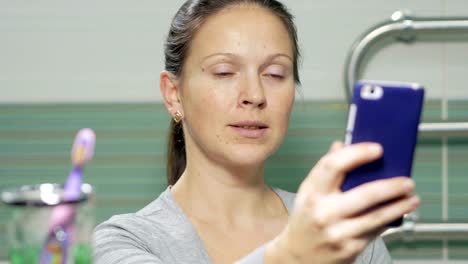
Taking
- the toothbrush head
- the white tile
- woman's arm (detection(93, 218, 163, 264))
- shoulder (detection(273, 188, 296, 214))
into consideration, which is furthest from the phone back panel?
the white tile

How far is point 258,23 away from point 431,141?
25.1 inches

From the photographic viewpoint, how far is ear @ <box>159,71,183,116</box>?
1635 millimetres

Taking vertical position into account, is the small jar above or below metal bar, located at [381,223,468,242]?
above

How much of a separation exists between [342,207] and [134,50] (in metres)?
1.22

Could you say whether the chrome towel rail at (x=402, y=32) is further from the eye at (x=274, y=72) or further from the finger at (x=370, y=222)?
the finger at (x=370, y=222)

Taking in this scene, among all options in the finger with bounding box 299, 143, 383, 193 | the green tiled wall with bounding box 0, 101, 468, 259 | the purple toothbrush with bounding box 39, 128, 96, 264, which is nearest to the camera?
the purple toothbrush with bounding box 39, 128, 96, 264

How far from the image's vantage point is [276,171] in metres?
1.97

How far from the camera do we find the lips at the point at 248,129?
4.83 ft

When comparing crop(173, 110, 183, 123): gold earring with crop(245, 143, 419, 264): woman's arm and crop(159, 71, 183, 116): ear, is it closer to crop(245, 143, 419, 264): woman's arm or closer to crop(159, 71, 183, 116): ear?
crop(159, 71, 183, 116): ear

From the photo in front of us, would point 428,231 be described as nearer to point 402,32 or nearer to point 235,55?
point 402,32

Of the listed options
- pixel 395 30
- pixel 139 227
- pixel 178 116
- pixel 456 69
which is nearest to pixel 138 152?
pixel 178 116

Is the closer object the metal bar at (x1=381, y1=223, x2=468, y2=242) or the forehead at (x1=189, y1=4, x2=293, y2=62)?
the forehead at (x1=189, y1=4, x2=293, y2=62)

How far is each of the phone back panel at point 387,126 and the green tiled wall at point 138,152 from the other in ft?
3.47

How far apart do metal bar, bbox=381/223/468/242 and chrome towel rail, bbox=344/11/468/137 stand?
→ 230mm
